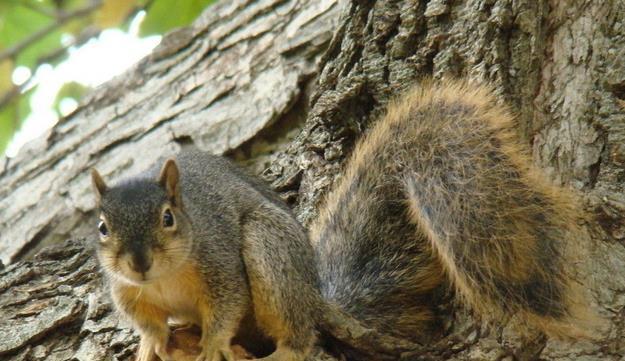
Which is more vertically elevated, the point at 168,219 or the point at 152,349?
the point at 168,219

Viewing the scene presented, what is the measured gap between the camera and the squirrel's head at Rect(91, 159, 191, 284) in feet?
Answer: 7.14

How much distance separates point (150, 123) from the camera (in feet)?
11.1

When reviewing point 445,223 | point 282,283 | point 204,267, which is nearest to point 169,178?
point 204,267

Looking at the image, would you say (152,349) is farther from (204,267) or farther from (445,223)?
(445,223)

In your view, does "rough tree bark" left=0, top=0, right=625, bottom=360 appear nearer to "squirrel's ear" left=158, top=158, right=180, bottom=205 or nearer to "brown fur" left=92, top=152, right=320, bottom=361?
"brown fur" left=92, top=152, right=320, bottom=361

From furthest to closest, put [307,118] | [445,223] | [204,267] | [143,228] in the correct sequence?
[307,118] → [204,267] → [143,228] → [445,223]

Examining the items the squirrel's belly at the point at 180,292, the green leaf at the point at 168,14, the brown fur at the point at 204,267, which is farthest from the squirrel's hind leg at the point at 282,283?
the green leaf at the point at 168,14

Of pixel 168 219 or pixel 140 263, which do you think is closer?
pixel 140 263

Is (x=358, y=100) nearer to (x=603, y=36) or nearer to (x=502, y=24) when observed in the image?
(x=502, y=24)

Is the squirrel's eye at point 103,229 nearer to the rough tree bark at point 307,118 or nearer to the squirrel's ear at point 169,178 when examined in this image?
the squirrel's ear at point 169,178

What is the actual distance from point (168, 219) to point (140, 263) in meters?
0.18

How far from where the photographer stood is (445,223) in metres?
2.12

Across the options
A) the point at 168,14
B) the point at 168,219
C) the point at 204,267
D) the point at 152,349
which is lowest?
the point at 152,349

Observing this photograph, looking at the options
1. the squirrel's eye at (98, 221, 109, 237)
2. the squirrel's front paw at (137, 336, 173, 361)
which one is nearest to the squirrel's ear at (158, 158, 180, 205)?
the squirrel's eye at (98, 221, 109, 237)
